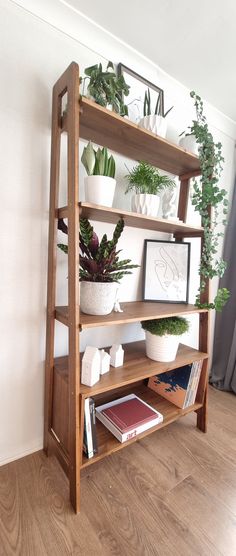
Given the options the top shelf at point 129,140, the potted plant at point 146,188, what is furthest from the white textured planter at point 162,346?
the top shelf at point 129,140

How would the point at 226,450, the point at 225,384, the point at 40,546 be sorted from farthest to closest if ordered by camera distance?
the point at 225,384
the point at 226,450
the point at 40,546

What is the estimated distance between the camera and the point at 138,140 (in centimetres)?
110

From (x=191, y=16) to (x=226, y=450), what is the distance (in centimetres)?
207

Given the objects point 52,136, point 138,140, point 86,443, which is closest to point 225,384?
point 86,443

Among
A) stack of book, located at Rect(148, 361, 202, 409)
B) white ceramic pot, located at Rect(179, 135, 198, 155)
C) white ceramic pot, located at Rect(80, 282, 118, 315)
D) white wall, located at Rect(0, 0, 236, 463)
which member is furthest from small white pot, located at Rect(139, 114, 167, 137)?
stack of book, located at Rect(148, 361, 202, 409)

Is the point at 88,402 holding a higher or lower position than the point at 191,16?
lower

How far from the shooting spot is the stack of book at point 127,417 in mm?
1098

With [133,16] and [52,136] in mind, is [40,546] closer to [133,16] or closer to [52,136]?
[52,136]

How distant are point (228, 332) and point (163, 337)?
98 centimetres

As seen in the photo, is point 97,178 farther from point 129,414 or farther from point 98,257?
point 129,414

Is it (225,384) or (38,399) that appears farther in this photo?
(225,384)

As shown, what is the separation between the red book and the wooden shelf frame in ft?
0.22

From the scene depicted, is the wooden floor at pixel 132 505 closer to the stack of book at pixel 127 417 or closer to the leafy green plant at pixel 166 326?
the stack of book at pixel 127 417

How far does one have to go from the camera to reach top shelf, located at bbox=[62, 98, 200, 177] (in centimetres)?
92
